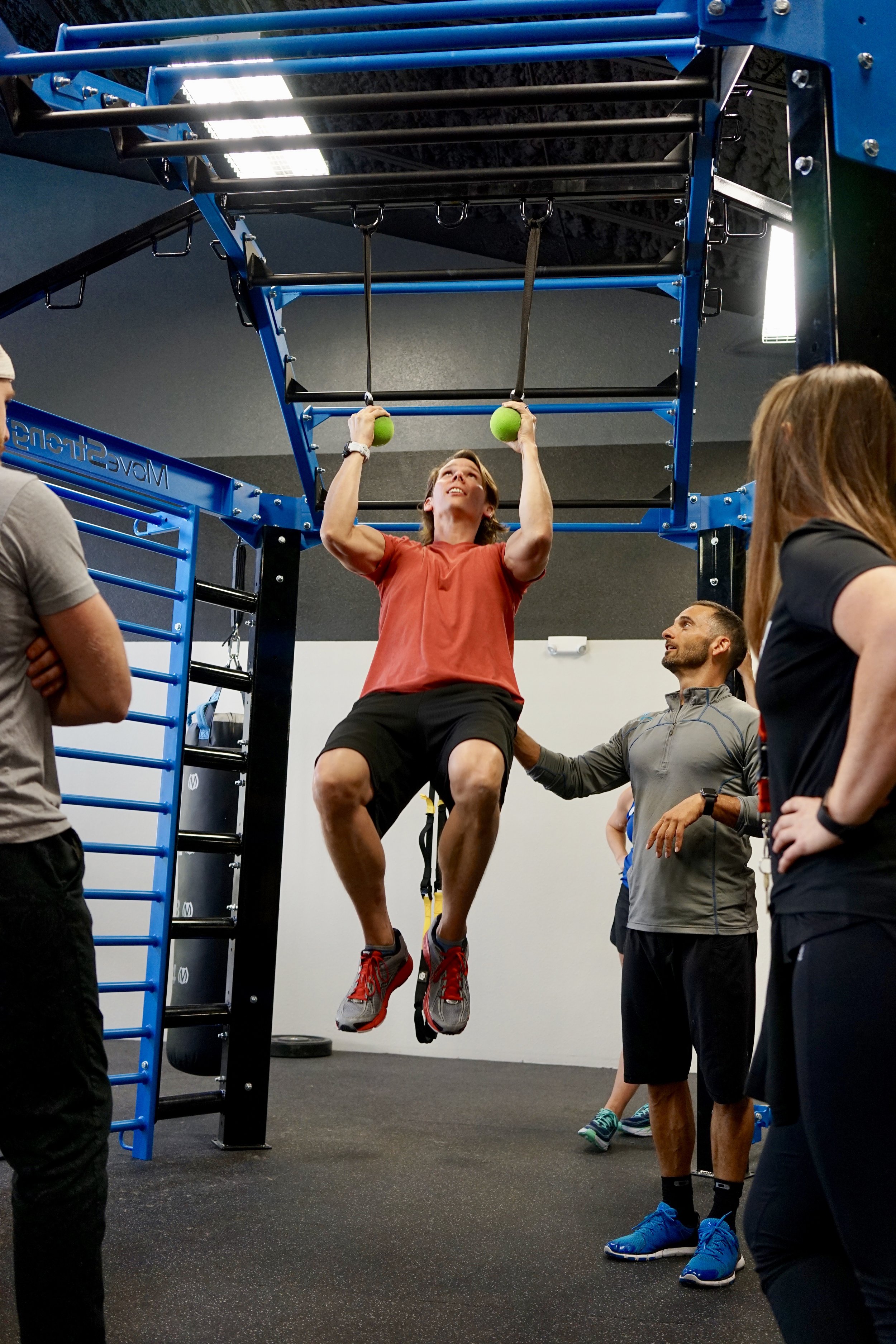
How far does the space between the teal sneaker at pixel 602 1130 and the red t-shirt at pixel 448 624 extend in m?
2.05

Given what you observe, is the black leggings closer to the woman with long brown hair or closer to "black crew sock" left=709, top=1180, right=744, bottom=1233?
the woman with long brown hair

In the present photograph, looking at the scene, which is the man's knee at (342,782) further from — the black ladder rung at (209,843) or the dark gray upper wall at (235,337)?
the dark gray upper wall at (235,337)

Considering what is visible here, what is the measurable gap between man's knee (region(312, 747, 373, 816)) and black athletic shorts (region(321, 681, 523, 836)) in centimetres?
3

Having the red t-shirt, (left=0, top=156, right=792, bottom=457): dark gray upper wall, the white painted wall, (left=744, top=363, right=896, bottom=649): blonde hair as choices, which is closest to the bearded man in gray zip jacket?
the red t-shirt

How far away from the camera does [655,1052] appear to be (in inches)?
117

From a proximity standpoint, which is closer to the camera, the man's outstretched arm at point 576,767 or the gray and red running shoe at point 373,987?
the gray and red running shoe at point 373,987

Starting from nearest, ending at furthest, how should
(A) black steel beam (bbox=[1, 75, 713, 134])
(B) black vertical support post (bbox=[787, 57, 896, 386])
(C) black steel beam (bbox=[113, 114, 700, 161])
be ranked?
(B) black vertical support post (bbox=[787, 57, 896, 386]), (A) black steel beam (bbox=[1, 75, 713, 134]), (C) black steel beam (bbox=[113, 114, 700, 161])

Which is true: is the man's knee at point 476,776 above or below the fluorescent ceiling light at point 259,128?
below

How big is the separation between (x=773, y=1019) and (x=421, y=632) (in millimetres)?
1762

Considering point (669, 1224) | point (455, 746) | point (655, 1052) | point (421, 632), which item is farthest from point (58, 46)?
point (669, 1224)

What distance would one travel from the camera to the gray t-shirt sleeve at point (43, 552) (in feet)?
4.69

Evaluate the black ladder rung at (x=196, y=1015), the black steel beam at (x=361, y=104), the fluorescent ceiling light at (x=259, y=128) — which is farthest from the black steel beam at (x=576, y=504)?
the fluorescent ceiling light at (x=259, y=128)

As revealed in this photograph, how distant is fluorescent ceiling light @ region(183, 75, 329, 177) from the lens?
507cm

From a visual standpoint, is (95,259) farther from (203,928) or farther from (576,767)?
(576,767)
